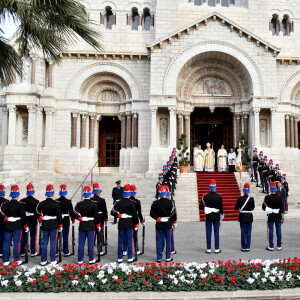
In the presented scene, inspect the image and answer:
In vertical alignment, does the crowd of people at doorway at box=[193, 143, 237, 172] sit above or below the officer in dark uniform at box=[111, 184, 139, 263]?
above

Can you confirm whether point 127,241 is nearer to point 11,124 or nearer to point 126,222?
point 126,222

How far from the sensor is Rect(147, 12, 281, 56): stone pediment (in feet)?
73.4

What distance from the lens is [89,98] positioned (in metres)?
25.2

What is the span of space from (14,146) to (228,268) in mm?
19054

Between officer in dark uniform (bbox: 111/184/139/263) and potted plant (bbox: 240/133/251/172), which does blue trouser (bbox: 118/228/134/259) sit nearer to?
officer in dark uniform (bbox: 111/184/139/263)

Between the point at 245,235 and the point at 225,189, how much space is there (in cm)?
910

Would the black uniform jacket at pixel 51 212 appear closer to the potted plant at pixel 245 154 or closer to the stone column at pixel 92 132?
the potted plant at pixel 245 154

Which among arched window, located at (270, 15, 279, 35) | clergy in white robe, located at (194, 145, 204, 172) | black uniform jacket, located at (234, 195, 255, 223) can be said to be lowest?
black uniform jacket, located at (234, 195, 255, 223)

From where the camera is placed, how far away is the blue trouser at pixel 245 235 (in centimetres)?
957

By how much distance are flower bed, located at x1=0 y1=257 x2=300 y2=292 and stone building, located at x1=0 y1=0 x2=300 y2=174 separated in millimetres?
15459

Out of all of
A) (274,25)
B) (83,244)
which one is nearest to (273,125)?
(274,25)

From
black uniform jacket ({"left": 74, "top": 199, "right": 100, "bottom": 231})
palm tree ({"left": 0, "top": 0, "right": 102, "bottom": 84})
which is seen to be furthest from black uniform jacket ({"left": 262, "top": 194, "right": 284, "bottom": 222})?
palm tree ({"left": 0, "top": 0, "right": 102, "bottom": 84})

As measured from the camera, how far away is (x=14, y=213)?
27.8 ft

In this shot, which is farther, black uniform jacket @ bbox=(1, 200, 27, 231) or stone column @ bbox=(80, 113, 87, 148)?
stone column @ bbox=(80, 113, 87, 148)
